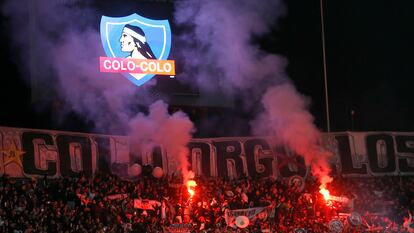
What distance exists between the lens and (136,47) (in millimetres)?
25359

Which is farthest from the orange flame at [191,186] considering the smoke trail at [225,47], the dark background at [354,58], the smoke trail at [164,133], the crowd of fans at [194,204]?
the dark background at [354,58]

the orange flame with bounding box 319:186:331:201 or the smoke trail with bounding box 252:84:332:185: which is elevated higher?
the smoke trail with bounding box 252:84:332:185

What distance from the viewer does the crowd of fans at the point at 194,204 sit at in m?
18.6

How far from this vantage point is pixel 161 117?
2381 cm

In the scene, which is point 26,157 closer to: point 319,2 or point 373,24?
point 319,2

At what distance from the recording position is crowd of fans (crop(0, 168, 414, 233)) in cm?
1859

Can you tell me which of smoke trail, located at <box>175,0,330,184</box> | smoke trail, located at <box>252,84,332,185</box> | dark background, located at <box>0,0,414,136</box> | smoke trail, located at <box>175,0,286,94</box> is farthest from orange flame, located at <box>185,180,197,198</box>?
dark background, located at <box>0,0,414,136</box>

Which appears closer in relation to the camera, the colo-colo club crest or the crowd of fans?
the crowd of fans

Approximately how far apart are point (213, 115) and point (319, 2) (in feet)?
17.4

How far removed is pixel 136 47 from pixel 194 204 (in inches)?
256

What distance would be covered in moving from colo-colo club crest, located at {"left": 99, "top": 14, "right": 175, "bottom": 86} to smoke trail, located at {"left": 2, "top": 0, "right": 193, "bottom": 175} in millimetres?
282

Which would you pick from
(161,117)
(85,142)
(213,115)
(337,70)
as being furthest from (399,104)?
(85,142)

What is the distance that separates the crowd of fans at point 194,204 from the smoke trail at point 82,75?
1.71m

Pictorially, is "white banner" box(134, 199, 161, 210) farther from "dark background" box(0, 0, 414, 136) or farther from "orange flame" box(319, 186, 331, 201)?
"dark background" box(0, 0, 414, 136)
